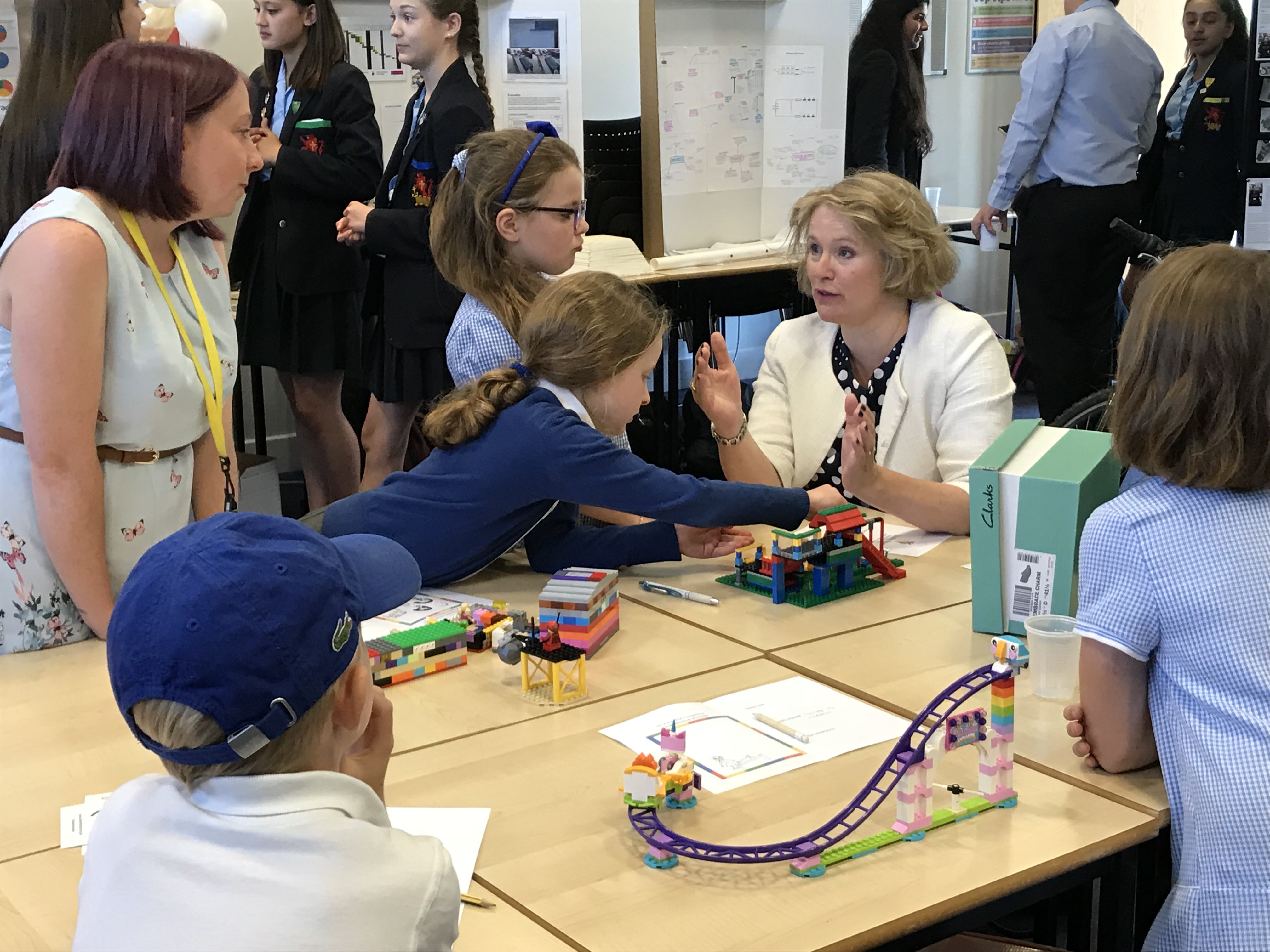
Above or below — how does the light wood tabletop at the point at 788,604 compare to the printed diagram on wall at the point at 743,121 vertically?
below

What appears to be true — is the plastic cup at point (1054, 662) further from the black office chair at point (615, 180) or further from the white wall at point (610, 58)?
the white wall at point (610, 58)

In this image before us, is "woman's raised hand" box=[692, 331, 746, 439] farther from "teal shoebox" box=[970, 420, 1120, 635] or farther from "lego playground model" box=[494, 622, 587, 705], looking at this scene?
"lego playground model" box=[494, 622, 587, 705]

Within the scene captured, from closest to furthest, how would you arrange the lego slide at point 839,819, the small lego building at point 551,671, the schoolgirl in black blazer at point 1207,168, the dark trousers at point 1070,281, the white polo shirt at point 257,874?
the white polo shirt at point 257,874 → the lego slide at point 839,819 → the small lego building at point 551,671 → the dark trousers at point 1070,281 → the schoolgirl in black blazer at point 1207,168

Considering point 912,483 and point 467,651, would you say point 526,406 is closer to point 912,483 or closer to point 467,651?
point 467,651

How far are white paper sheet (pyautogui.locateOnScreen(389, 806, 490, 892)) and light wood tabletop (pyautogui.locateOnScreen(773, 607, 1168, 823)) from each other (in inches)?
22.6

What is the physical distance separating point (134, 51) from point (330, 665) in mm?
1348

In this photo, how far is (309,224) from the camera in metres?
4.01

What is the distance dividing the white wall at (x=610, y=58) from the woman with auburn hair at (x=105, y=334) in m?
4.14

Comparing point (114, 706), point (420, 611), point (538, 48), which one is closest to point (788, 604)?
point (420, 611)

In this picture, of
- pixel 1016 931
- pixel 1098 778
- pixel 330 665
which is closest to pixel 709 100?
pixel 1016 931

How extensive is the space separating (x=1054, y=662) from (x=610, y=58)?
16.1 feet

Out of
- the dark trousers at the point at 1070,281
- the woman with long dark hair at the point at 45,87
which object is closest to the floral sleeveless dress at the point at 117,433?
the woman with long dark hair at the point at 45,87

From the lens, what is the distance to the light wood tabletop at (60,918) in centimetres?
122

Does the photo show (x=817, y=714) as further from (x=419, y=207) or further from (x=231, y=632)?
(x=419, y=207)
